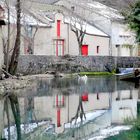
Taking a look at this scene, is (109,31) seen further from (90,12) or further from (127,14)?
(127,14)

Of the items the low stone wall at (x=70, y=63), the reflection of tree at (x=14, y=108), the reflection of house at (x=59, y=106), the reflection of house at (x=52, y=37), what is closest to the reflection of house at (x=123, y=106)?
the reflection of house at (x=59, y=106)

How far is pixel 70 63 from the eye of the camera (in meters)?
49.4

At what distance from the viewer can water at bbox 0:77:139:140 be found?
15203 mm

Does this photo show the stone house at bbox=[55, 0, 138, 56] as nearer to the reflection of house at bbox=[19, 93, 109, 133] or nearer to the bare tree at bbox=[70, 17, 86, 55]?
the bare tree at bbox=[70, 17, 86, 55]

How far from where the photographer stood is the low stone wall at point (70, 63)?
45.8 meters

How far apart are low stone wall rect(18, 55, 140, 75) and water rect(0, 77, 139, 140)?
14.9m

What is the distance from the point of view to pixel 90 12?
6600 cm

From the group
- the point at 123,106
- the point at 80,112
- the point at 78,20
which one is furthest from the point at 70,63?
the point at 80,112

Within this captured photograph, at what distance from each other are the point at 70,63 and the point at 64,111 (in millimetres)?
28216

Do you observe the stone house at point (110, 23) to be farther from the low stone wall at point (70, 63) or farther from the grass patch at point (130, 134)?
the grass patch at point (130, 134)

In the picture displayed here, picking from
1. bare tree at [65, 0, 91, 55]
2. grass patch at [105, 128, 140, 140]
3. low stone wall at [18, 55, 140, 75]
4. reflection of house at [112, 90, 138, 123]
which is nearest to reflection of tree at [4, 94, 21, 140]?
grass patch at [105, 128, 140, 140]

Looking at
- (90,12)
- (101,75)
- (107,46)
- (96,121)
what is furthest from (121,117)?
(90,12)

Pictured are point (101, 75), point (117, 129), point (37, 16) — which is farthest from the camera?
point (37, 16)

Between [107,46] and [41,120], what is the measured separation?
44829mm
